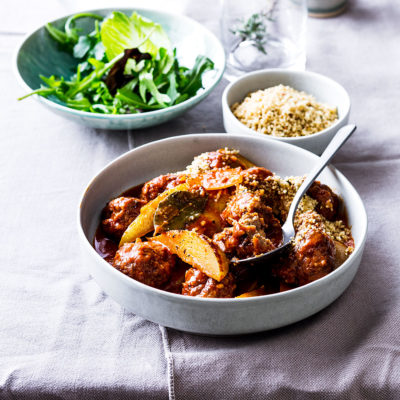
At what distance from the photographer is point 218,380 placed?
1529 millimetres

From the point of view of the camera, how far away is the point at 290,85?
2705mm

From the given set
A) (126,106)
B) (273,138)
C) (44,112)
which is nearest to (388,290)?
(273,138)

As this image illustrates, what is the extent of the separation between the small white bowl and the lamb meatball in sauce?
1.17 feet

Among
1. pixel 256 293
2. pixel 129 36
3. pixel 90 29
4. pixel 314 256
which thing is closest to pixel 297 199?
pixel 314 256

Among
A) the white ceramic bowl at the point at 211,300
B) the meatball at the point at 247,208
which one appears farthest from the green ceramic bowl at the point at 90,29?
the meatball at the point at 247,208

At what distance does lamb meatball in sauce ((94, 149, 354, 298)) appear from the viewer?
5.38ft

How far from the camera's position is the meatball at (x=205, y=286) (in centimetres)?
158

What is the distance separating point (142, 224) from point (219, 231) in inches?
10.5

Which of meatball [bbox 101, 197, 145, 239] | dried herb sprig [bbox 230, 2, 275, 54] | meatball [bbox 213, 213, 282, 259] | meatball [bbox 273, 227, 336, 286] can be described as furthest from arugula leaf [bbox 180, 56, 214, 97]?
meatball [bbox 273, 227, 336, 286]

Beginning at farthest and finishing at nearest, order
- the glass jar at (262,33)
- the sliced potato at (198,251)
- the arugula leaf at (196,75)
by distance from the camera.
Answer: the glass jar at (262,33) → the arugula leaf at (196,75) → the sliced potato at (198,251)

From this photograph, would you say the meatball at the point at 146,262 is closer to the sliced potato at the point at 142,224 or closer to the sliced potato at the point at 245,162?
the sliced potato at the point at 142,224

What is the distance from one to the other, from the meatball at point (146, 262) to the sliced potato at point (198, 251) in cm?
4

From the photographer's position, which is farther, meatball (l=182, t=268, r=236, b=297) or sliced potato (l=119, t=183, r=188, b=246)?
sliced potato (l=119, t=183, r=188, b=246)

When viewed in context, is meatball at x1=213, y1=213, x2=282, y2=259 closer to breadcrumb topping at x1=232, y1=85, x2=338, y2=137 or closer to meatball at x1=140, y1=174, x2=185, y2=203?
meatball at x1=140, y1=174, x2=185, y2=203
